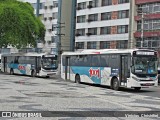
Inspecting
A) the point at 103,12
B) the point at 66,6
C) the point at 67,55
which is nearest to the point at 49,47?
the point at 66,6

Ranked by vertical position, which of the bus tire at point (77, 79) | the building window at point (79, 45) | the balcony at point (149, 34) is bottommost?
the bus tire at point (77, 79)

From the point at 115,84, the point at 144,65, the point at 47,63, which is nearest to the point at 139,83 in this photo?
the point at 144,65

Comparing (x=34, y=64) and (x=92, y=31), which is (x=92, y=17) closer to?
(x=92, y=31)

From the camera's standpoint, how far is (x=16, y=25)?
4553 cm

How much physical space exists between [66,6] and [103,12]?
1574cm

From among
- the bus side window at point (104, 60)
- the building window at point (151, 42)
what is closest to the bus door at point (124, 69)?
the bus side window at point (104, 60)

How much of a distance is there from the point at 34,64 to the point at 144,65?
798 inches

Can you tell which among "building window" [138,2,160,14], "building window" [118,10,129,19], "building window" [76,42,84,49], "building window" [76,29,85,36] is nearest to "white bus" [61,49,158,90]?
"building window" [138,2,160,14]

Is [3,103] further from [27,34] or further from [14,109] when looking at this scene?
[27,34]

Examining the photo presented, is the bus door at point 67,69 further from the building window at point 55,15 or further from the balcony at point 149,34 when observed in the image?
the building window at point 55,15

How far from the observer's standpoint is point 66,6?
83.4 meters

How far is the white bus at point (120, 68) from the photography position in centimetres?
2380

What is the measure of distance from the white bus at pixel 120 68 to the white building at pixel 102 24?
1413 inches

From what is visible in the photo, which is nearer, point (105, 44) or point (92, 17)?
point (105, 44)
